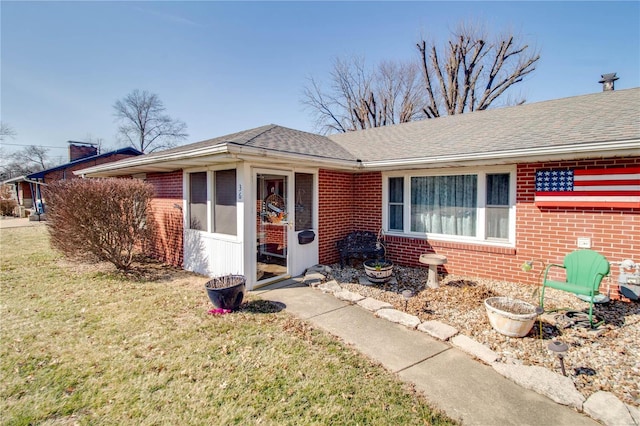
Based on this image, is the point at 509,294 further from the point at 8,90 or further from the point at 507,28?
the point at 8,90

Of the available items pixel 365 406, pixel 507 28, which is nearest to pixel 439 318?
pixel 365 406

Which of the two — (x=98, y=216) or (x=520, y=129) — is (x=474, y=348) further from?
(x=98, y=216)

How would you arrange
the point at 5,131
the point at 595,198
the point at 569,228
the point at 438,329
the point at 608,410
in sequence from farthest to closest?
the point at 5,131
the point at 569,228
the point at 595,198
the point at 438,329
the point at 608,410

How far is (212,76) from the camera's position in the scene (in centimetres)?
1154

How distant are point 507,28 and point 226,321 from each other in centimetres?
2233

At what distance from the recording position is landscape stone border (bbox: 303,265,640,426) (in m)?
2.54

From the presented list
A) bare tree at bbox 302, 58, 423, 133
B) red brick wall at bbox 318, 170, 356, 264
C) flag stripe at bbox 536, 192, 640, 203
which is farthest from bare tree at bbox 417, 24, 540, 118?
flag stripe at bbox 536, 192, 640, 203

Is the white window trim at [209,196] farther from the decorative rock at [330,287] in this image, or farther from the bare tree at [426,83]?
the bare tree at [426,83]

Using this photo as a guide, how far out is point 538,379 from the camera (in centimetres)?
300

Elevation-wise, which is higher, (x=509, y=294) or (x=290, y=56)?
(x=290, y=56)

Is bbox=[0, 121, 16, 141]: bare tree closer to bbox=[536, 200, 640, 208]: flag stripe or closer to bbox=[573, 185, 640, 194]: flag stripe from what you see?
bbox=[536, 200, 640, 208]: flag stripe

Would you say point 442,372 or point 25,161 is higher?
point 25,161

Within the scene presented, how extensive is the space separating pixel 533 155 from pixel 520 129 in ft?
Answer: 4.90

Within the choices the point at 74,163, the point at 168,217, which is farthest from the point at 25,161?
the point at 168,217
